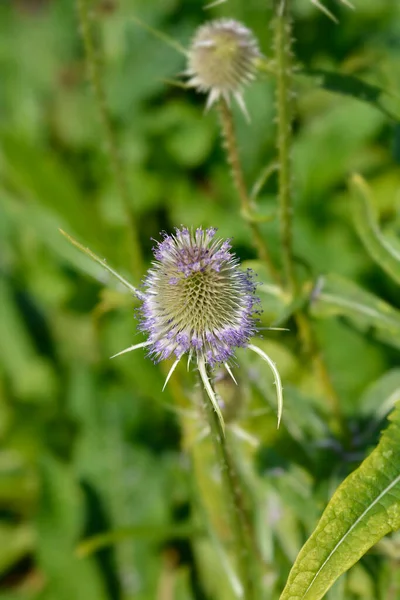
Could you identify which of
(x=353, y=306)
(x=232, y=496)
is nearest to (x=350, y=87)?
(x=353, y=306)

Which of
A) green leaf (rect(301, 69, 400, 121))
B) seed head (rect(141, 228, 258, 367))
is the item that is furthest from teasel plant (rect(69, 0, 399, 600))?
green leaf (rect(301, 69, 400, 121))

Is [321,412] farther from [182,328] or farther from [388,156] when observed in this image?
[388,156]

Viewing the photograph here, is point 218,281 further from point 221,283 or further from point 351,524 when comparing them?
point 351,524

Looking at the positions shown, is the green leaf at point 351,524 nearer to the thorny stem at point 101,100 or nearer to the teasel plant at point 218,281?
the teasel plant at point 218,281

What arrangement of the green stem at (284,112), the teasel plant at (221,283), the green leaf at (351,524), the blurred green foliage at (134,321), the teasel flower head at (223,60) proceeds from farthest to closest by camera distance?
the blurred green foliage at (134,321), the teasel flower head at (223,60), the green stem at (284,112), the teasel plant at (221,283), the green leaf at (351,524)

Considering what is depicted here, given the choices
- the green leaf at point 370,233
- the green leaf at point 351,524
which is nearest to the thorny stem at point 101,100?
the green leaf at point 370,233

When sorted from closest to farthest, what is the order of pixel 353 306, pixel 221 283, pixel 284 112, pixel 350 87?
pixel 221 283
pixel 284 112
pixel 350 87
pixel 353 306

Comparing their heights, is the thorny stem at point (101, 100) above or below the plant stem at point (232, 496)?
above
